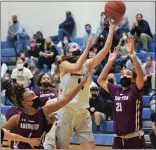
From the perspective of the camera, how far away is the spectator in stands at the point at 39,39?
442 inches

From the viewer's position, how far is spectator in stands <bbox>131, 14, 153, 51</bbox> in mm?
10098

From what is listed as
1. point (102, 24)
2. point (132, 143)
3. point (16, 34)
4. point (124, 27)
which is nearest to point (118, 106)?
point (132, 143)

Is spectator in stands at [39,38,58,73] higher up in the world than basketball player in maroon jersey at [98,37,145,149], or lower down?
higher up

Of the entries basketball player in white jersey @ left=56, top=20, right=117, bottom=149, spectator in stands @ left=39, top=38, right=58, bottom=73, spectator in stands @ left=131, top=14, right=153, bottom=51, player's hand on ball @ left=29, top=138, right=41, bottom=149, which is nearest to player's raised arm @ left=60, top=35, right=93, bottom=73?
basketball player in white jersey @ left=56, top=20, right=117, bottom=149

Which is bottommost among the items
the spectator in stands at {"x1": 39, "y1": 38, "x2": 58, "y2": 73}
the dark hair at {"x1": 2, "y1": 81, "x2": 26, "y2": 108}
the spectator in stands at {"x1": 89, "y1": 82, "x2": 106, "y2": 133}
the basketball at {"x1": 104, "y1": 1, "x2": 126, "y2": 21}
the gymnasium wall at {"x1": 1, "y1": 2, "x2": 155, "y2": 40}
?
the spectator in stands at {"x1": 89, "y1": 82, "x2": 106, "y2": 133}

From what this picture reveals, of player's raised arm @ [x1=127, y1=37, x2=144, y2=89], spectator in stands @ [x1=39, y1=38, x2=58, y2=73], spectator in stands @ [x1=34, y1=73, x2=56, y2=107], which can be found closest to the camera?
player's raised arm @ [x1=127, y1=37, x2=144, y2=89]

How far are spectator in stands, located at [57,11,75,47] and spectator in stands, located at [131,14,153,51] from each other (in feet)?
6.84

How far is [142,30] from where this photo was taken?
10141mm

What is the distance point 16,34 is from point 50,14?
109cm

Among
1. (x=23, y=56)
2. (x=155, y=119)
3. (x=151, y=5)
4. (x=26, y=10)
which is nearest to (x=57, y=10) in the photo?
(x=26, y=10)

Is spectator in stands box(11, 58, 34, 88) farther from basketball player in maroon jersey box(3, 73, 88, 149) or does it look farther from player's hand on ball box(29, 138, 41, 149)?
player's hand on ball box(29, 138, 41, 149)

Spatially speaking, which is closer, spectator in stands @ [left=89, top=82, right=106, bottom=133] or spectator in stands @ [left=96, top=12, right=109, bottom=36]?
spectator in stands @ [left=89, top=82, right=106, bottom=133]

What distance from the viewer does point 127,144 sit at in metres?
4.85

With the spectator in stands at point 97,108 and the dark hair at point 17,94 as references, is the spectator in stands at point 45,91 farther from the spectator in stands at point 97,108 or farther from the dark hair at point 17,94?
the spectator in stands at point 97,108
